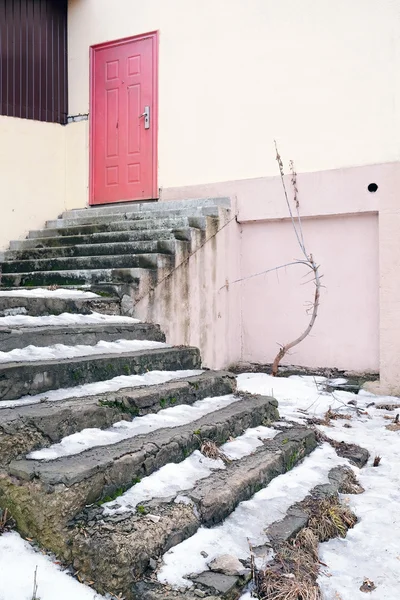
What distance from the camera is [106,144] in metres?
7.21

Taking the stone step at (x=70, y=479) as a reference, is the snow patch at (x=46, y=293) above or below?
above

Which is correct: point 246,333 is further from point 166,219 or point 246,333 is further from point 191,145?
point 191,145

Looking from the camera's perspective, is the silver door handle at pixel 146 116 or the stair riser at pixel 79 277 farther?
the silver door handle at pixel 146 116

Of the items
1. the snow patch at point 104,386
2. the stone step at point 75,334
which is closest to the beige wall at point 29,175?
the stone step at point 75,334

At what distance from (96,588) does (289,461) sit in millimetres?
1401

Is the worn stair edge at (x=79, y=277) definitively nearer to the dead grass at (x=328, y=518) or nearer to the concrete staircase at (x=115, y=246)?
the concrete staircase at (x=115, y=246)

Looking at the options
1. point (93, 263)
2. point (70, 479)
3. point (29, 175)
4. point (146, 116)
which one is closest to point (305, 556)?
point (70, 479)

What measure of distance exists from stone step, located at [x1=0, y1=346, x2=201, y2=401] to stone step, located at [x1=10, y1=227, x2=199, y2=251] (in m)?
1.86

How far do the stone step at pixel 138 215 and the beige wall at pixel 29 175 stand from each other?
433mm

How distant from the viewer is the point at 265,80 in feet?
19.9

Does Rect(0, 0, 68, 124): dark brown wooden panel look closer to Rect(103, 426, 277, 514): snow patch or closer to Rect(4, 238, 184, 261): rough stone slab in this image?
Rect(4, 238, 184, 261): rough stone slab

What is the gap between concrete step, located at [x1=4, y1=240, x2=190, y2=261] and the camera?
525 cm

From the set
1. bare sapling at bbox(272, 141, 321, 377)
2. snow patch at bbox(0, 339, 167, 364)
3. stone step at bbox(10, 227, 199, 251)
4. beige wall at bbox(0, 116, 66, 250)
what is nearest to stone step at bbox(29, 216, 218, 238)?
stone step at bbox(10, 227, 199, 251)

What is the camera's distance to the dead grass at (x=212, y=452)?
8.84ft
